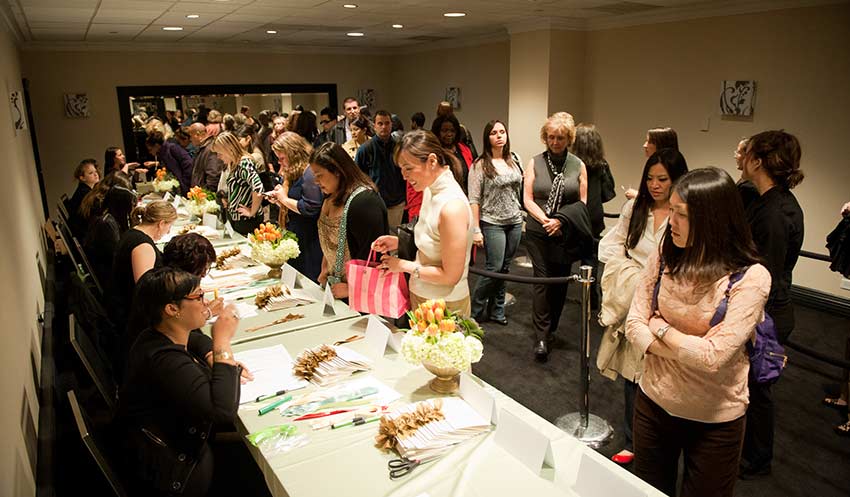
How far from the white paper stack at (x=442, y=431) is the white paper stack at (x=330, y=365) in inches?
13.7

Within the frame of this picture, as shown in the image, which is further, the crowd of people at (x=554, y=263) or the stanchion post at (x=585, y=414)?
the stanchion post at (x=585, y=414)

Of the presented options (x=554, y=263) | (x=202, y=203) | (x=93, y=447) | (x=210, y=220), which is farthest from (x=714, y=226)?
(x=202, y=203)

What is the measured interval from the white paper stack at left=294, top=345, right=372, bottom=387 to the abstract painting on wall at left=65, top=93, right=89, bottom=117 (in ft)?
24.2

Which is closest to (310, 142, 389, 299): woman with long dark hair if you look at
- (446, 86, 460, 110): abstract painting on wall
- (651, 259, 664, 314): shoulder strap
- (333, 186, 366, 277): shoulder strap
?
(333, 186, 366, 277): shoulder strap

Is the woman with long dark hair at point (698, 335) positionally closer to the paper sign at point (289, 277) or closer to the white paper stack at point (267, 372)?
the white paper stack at point (267, 372)

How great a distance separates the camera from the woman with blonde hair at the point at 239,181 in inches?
165

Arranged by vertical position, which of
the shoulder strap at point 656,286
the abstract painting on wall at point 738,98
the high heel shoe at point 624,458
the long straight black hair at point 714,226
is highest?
the abstract painting on wall at point 738,98

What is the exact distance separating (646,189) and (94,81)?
7942 mm

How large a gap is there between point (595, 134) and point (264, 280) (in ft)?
7.82

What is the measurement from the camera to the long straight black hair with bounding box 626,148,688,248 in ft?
7.54

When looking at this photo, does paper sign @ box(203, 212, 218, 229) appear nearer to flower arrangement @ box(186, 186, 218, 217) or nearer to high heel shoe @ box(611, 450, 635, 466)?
flower arrangement @ box(186, 186, 218, 217)

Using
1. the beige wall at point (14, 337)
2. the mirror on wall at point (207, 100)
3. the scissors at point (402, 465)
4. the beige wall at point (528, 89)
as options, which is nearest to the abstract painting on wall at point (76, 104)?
the mirror on wall at point (207, 100)

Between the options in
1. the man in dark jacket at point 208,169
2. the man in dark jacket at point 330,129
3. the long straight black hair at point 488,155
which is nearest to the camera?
the long straight black hair at point 488,155

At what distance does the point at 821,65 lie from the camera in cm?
461
